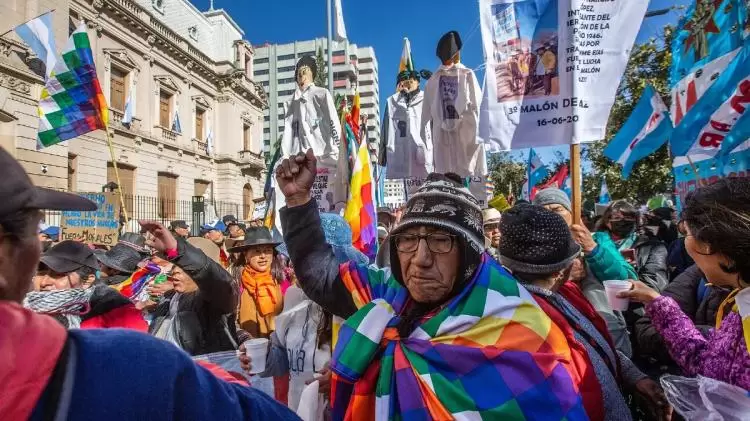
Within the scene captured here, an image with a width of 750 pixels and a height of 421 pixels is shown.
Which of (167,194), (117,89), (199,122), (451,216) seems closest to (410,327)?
(451,216)

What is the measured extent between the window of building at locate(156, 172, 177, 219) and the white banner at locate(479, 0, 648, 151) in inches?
934

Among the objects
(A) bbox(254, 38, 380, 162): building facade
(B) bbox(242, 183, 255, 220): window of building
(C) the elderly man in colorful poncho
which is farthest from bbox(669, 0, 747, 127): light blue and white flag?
(A) bbox(254, 38, 380, 162): building facade

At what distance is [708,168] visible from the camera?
15.6 ft

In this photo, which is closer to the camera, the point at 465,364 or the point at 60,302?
the point at 465,364

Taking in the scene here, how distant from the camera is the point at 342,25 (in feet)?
35.6

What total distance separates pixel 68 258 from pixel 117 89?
23.5 meters

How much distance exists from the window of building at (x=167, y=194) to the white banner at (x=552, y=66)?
934 inches

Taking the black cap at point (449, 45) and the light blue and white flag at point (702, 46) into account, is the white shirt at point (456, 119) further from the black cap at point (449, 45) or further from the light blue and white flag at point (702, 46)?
the light blue and white flag at point (702, 46)

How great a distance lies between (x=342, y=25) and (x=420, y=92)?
17.3 feet

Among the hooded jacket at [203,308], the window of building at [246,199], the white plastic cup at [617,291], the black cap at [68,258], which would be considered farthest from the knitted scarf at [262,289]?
the window of building at [246,199]

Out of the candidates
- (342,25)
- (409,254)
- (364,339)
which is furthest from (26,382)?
(342,25)

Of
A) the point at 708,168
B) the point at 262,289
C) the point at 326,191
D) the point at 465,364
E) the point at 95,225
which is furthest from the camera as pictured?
the point at 95,225

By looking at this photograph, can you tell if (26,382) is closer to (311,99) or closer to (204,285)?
(204,285)

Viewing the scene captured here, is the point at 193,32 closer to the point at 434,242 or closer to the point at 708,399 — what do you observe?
the point at 434,242
